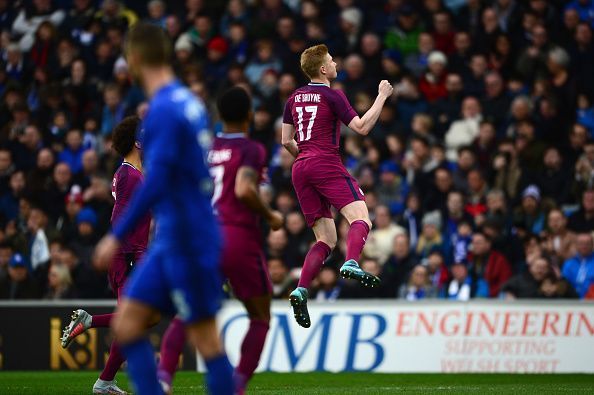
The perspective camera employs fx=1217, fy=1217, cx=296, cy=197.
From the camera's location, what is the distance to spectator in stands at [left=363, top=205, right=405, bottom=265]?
57.9ft

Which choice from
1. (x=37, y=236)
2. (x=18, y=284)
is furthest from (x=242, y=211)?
(x=37, y=236)

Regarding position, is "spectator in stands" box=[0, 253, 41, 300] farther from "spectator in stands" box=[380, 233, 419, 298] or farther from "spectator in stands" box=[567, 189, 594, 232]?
"spectator in stands" box=[567, 189, 594, 232]

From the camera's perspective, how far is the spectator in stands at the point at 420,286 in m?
16.9

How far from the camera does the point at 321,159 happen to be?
11656 mm

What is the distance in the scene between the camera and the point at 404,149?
1894cm

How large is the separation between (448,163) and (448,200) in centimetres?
98

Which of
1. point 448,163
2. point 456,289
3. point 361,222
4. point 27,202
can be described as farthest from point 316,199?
point 27,202

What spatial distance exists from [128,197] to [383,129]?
8.93 metres

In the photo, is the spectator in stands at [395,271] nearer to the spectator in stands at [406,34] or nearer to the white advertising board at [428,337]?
the white advertising board at [428,337]

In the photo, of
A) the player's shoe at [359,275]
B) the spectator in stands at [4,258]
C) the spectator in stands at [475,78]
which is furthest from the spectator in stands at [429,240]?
the player's shoe at [359,275]

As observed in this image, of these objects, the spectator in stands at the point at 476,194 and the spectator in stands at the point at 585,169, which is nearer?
the spectator in stands at the point at 585,169

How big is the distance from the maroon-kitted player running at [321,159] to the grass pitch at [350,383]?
1545 mm

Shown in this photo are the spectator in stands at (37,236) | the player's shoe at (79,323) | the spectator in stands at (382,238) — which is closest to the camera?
the player's shoe at (79,323)

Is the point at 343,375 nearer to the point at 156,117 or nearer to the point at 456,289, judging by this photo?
the point at 456,289
